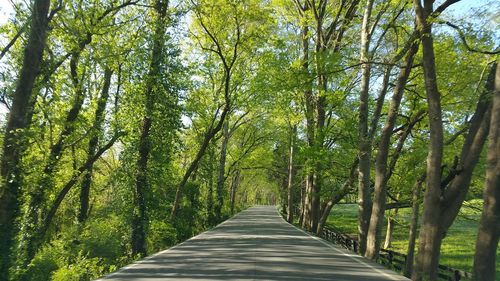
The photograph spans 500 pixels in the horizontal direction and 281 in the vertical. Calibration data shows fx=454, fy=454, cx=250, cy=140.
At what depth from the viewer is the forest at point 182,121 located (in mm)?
10820

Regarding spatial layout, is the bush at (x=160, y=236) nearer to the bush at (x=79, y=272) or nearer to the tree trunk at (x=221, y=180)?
the bush at (x=79, y=272)

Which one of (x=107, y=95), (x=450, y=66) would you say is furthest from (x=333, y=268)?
(x=107, y=95)

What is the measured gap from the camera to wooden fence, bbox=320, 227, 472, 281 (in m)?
13.9

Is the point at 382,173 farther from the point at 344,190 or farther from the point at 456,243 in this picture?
the point at 456,243

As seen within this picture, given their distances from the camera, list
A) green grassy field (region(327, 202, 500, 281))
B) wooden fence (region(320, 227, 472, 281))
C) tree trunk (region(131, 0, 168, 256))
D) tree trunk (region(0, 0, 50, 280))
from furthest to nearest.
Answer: green grassy field (region(327, 202, 500, 281)) → tree trunk (region(131, 0, 168, 256)) → wooden fence (region(320, 227, 472, 281)) → tree trunk (region(0, 0, 50, 280))

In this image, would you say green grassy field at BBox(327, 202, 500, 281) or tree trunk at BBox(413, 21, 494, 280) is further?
green grassy field at BBox(327, 202, 500, 281)

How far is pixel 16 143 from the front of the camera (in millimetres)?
9367

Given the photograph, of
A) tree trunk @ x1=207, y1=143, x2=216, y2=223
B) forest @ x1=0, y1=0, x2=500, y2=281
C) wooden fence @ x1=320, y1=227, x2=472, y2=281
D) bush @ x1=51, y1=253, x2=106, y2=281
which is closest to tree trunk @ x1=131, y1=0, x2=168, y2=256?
forest @ x1=0, y1=0, x2=500, y2=281

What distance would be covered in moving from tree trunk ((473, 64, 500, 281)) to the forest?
0.03 m

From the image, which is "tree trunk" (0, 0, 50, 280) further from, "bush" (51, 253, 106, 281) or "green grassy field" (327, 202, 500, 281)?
"green grassy field" (327, 202, 500, 281)

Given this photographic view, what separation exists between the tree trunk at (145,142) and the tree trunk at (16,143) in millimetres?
7957

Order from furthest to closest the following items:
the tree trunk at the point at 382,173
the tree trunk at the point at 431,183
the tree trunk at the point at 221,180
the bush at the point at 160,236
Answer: the tree trunk at the point at 221,180
the bush at the point at 160,236
the tree trunk at the point at 382,173
the tree trunk at the point at 431,183

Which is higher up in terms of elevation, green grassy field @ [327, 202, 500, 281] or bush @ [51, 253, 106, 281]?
green grassy field @ [327, 202, 500, 281]

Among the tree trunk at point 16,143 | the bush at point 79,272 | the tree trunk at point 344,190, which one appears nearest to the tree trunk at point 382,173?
the tree trunk at point 344,190
